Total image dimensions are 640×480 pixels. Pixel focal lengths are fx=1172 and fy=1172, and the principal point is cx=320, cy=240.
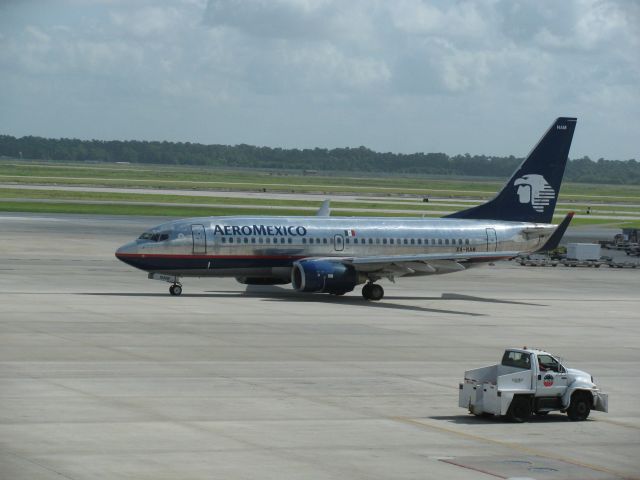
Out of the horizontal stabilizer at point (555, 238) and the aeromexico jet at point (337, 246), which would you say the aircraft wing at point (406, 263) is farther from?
the horizontal stabilizer at point (555, 238)

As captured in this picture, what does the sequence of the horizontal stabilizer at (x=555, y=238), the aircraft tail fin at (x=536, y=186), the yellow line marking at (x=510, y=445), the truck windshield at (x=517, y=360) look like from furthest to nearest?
1. the aircraft tail fin at (x=536, y=186)
2. the horizontal stabilizer at (x=555, y=238)
3. the truck windshield at (x=517, y=360)
4. the yellow line marking at (x=510, y=445)

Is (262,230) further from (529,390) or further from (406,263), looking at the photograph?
(529,390)

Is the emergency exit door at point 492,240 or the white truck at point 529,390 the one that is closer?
the white truck at point 529,390

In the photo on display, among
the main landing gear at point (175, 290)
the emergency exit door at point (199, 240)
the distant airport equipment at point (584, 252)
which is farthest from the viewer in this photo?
the distant airport equipment at point (584, 252)

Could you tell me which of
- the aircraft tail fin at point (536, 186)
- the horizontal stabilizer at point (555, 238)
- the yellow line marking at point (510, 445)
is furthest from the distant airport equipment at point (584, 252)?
the yellow line marking at point (510, 445)

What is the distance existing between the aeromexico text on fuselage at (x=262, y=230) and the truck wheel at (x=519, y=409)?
29692mm

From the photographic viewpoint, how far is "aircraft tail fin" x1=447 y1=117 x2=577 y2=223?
2618 inches

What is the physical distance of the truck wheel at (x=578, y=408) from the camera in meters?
30.3

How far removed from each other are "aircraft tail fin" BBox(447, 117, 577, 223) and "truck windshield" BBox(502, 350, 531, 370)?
116 feet

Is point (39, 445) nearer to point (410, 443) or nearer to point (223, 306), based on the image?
point (410, 443)

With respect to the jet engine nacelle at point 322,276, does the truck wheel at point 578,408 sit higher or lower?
lower

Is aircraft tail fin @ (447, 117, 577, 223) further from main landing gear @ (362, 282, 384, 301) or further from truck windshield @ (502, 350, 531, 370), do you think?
truck windshield @ (502, 350, 531, 370)

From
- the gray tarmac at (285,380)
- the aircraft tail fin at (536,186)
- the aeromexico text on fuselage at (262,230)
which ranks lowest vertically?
the gray tarmac at (285,380)

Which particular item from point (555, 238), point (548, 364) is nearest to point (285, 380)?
point (548, 364)
